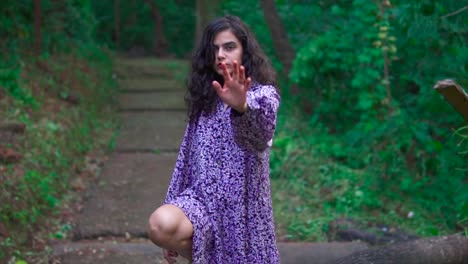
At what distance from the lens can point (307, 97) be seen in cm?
890

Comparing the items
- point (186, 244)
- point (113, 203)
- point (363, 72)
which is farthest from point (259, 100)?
point (363, 72)

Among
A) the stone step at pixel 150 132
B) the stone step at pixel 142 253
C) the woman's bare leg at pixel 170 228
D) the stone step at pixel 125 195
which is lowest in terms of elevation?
the stone step at pixel 150 132

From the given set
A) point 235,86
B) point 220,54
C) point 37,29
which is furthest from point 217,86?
point 37,29

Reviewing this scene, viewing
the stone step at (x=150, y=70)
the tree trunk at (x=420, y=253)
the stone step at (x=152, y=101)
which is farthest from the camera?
the stone step at (x=150, y=70)

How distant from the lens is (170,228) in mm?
3188

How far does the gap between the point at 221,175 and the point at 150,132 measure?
6334 millimetres

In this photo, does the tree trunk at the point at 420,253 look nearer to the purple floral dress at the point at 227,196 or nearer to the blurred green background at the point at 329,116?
the blurred green background at the point at 329,116

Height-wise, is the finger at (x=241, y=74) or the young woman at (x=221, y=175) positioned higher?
the finger at (x=241, y=74)

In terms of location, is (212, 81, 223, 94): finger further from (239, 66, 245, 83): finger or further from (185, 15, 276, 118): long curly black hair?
(185, 15, 276, 118): long curly black hair

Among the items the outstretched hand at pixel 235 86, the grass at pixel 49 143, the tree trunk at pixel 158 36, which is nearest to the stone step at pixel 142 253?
the grass at pixel 49 143

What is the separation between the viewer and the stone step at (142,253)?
506 centimetres

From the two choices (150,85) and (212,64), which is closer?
(212,64)

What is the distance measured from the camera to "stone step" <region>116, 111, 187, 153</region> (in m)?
8.77

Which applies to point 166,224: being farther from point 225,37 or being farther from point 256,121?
point 225,37
